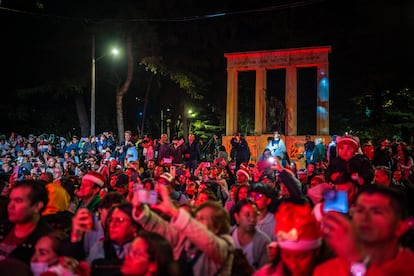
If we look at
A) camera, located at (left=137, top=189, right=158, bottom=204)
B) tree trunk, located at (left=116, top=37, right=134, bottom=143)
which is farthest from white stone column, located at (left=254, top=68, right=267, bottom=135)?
camera, located at (left=137, top=189, right=158, bottom=204)

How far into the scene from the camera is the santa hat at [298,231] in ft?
10.5

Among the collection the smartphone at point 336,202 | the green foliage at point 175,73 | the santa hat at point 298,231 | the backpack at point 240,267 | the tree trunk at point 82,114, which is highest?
the green foliage at point 175,73

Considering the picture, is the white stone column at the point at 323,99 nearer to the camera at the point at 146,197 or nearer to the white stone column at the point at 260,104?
the white stone column at the point at 260,104

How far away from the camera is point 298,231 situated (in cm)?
323

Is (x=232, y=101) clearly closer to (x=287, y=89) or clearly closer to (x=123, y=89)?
(x=287, y=89)

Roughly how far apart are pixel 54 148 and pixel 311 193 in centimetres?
1999

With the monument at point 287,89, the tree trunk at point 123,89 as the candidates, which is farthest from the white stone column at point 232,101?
the tree trunk at point 123,89

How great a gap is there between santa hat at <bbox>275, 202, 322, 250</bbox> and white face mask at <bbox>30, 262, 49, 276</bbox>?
187cm

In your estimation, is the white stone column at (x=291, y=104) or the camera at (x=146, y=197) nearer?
the camera at (x=146, y=197)

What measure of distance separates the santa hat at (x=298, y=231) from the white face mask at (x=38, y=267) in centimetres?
187

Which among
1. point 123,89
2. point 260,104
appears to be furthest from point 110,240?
point 123,89

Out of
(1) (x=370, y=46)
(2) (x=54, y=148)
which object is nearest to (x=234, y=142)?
(2) (x=54, y=148)

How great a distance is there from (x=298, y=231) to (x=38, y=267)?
6.82ft

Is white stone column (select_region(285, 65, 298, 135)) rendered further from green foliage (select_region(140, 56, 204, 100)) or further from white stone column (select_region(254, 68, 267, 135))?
green foliage (select_region(140, 56, 204, 100))
